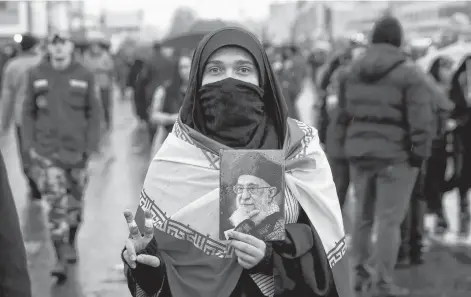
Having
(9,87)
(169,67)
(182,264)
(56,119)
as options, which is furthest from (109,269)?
(169,67)

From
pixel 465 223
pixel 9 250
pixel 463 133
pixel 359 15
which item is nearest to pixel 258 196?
pixel 9 250

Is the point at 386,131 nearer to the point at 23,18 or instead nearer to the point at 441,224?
the point at 441,224

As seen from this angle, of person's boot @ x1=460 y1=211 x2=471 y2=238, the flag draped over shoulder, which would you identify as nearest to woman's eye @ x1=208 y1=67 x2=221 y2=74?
the flag draped over shoulder

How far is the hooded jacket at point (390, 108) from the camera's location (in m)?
5.74

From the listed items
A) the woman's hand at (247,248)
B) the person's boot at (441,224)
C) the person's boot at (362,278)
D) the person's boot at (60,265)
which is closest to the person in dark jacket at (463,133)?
the person's boot at (441,224)

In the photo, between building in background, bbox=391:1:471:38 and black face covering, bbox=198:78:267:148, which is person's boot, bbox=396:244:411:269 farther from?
building in background, bbox=391:1:471:38

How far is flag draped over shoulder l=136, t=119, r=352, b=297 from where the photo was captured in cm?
290

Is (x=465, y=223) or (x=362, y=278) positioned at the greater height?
(x=362, y=278)

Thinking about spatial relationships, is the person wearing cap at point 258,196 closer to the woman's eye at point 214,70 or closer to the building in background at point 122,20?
the woman's eye at point 214,70

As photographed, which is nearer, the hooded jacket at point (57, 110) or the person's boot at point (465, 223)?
the hooded jacket at point (57, 110)

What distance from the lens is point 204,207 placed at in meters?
2.92

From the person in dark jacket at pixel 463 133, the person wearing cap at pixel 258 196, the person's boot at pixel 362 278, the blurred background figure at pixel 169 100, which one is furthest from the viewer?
the person in dark jacket at pixel 463 133

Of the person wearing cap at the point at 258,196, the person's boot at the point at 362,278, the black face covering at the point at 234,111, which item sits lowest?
the person's boot at the point at 362,278

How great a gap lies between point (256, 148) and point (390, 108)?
10.00 feet
